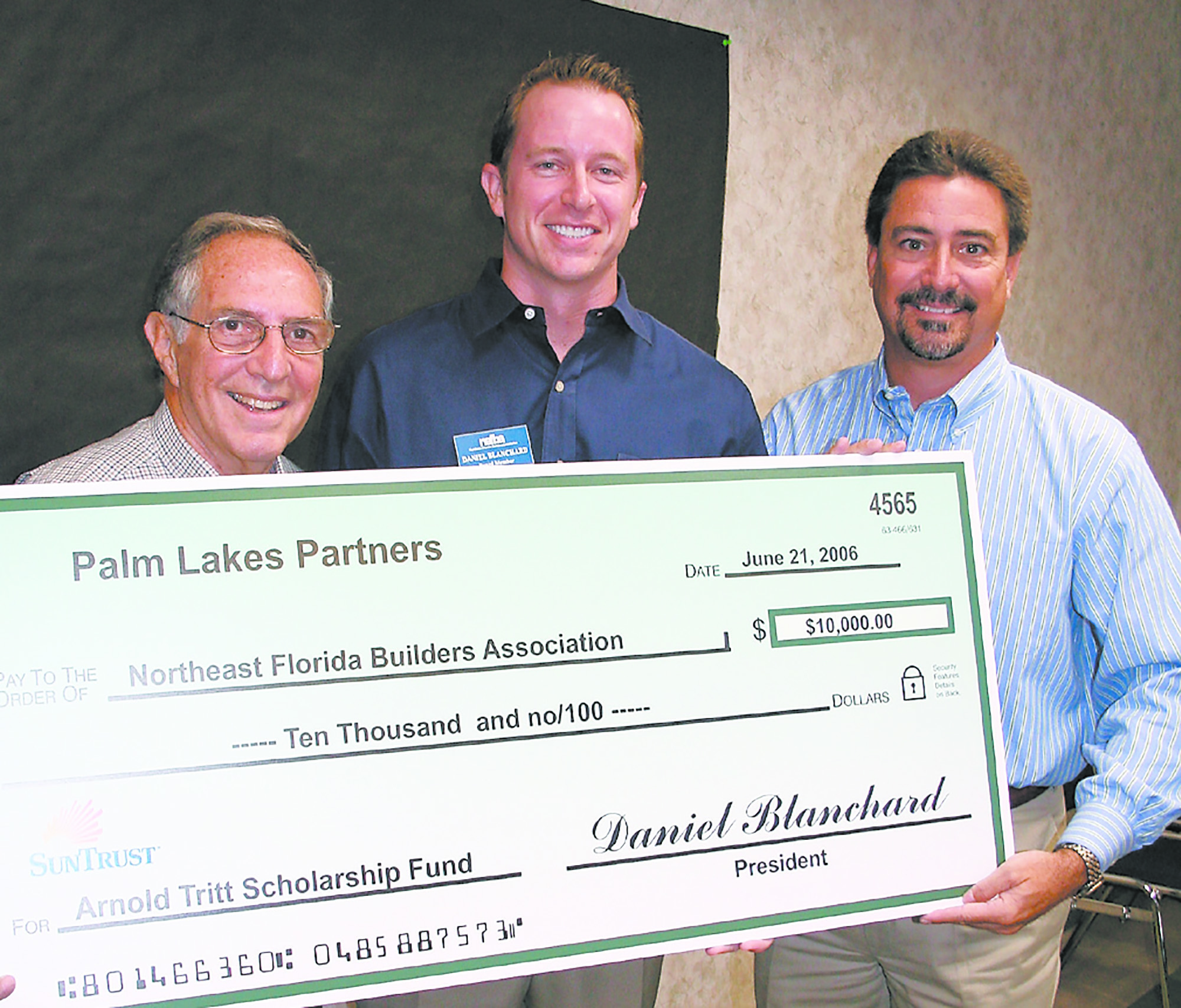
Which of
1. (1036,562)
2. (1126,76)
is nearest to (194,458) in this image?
(1036,562)

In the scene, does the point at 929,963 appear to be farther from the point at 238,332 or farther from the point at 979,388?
the point at 238,332

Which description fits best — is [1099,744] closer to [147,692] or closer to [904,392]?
[904,392]

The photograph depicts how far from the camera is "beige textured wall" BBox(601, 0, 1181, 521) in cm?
286

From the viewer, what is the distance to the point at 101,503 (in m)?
1.09

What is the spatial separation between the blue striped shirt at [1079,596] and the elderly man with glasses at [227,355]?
3.80 feet

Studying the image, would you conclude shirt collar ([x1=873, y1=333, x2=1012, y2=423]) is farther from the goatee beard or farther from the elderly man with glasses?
the elderly man with glasses

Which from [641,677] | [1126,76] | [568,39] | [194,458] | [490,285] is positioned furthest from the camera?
[1126,76]

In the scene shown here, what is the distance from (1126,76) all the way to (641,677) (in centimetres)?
436

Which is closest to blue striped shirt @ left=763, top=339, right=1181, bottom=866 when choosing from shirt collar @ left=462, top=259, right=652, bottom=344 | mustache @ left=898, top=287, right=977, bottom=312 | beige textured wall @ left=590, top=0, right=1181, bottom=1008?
mustache @ left=898, top=287, right=977, bottom=312

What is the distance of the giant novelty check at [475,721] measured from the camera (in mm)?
1065

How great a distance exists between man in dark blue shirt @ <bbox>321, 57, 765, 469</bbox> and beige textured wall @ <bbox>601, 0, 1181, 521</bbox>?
1.03 metres

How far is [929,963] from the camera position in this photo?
5.13ft

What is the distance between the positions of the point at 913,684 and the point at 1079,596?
480 mm

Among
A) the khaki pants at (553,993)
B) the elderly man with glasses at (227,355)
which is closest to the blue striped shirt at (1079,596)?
the khaki pants at (553,993)
